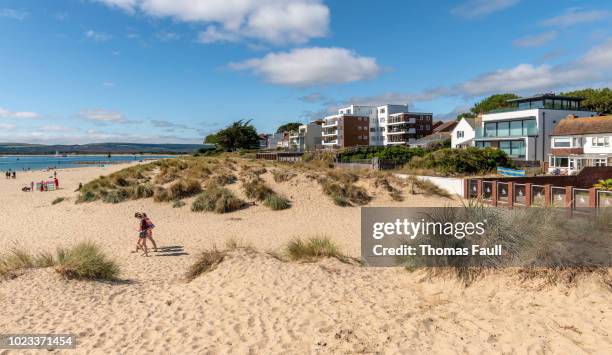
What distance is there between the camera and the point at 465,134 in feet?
183

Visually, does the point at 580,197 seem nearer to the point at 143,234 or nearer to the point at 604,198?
the point at 604,198

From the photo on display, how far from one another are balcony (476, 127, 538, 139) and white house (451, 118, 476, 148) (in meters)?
2.31

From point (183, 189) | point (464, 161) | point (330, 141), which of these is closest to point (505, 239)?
point (183, 189)

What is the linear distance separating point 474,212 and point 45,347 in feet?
27.7

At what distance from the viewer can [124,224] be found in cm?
1998

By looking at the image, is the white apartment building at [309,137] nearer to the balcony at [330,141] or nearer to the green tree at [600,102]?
the balcony at [330,141]

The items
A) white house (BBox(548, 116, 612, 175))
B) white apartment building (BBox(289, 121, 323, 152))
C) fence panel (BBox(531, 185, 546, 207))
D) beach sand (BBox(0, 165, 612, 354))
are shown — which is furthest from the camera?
white apartment building (BBox(289, 121, 323, 152))

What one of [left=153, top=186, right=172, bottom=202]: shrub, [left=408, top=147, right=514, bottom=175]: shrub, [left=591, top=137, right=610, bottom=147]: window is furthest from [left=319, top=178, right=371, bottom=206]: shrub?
[left=591, top=137, right=610, bottom=147]: window

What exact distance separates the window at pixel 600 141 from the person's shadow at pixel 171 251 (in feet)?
129

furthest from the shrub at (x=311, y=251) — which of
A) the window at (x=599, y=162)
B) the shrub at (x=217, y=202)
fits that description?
the window at (x=599, y=162)

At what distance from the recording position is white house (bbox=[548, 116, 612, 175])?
117ft

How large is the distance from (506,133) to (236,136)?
44.7 metres

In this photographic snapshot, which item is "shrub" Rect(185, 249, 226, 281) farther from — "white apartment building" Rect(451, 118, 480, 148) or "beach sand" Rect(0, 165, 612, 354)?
"white apartment building" Rect(451, 118, 480, 148)

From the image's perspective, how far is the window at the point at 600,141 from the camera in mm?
35594
